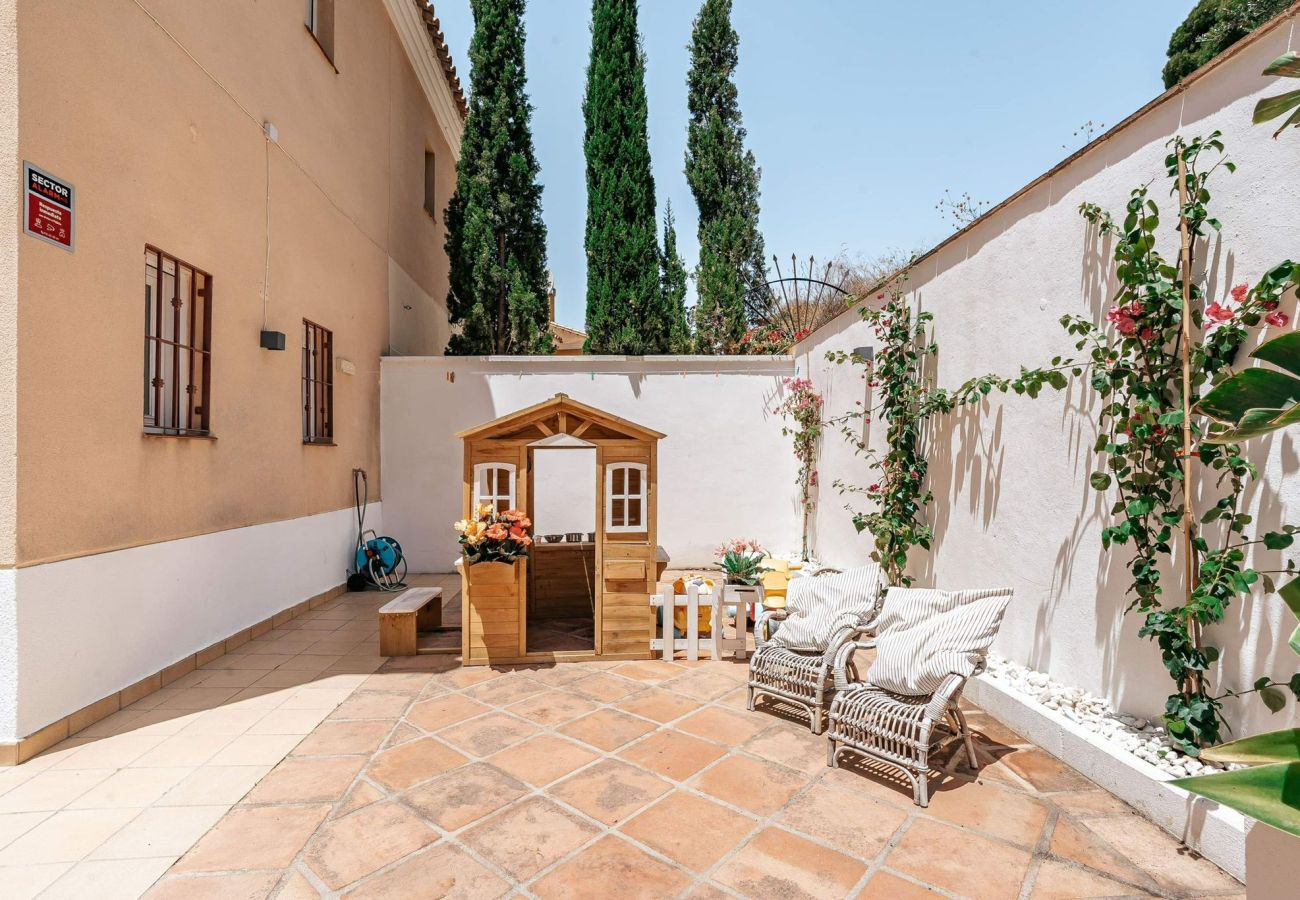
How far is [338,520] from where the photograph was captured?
766cm

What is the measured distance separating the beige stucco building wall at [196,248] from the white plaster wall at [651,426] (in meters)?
0.50

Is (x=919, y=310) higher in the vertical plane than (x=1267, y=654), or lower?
higher

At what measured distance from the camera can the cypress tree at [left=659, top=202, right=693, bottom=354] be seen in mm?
11211

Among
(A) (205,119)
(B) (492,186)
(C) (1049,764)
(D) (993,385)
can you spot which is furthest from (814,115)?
(C) (1049,764)

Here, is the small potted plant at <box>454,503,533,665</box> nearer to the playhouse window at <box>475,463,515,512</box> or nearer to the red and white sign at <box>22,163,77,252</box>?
the playhouse window at <box>475,463,515,512</box>

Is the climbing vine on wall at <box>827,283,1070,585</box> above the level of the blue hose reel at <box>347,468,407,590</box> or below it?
above

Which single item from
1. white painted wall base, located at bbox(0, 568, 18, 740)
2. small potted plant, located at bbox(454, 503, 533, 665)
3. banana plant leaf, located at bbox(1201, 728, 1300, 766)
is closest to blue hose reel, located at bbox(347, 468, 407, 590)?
small potted plant, located at bbox(454, 503, 533, 665)

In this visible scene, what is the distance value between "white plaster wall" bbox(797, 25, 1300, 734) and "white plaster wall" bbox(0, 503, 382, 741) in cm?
567

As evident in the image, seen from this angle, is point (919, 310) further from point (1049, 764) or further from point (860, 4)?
point (860, 4)

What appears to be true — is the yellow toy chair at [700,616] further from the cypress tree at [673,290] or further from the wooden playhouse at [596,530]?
the cypress tree at [673,290]

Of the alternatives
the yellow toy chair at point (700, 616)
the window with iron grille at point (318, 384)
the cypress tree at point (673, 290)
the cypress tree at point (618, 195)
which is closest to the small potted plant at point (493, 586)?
the yellow toy chair at point (700, 616)

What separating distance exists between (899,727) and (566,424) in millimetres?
3127

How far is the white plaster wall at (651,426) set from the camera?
899 centimetres

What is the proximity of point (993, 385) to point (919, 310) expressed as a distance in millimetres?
1321
